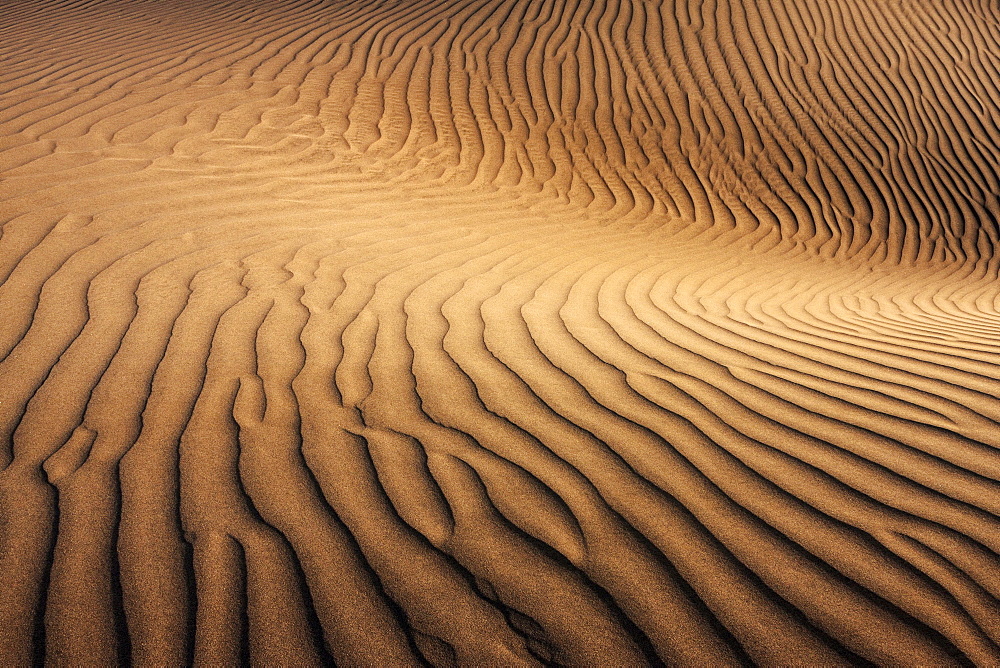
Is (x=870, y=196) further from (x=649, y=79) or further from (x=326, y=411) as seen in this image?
(x=326, y=411)

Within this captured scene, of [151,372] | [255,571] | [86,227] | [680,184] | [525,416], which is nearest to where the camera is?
[255,571]

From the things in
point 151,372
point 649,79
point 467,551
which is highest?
point 649,79

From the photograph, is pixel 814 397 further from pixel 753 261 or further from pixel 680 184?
pixel 680 184

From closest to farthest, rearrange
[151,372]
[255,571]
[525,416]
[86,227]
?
[255,571] < [525,416] < [151,372] < [86,227]

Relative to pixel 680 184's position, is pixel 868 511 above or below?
below

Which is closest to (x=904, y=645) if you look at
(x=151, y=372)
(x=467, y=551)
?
(x=467, y=551)

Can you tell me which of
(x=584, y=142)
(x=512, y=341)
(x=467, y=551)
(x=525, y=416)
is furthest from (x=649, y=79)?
(x=467, y=551)

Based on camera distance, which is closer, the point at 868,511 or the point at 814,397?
the point at 868,511
